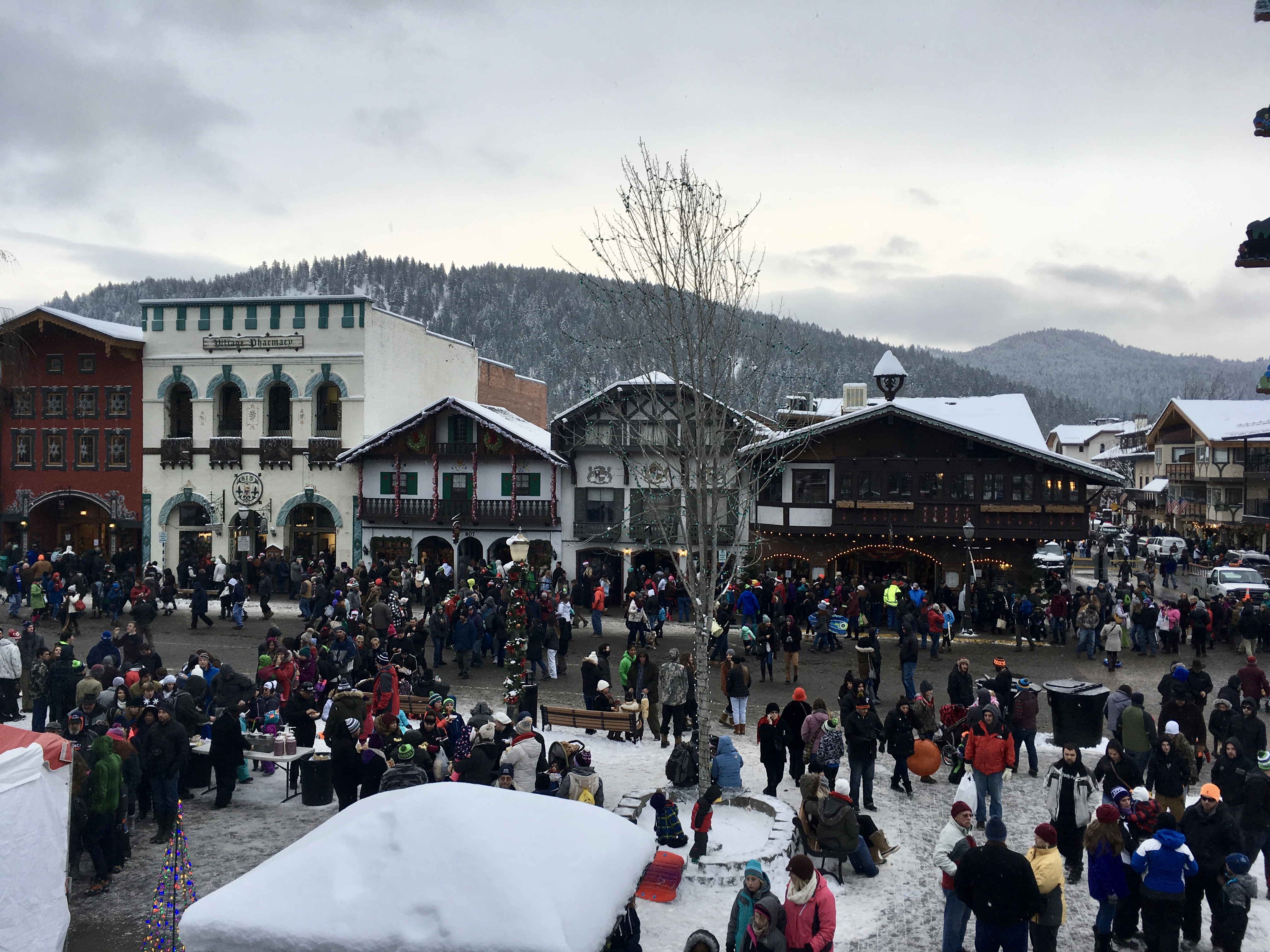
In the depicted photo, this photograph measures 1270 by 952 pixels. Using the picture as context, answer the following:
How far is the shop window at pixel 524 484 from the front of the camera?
111ft

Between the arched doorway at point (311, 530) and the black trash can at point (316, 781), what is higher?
the arched doorway at point (311, 530)

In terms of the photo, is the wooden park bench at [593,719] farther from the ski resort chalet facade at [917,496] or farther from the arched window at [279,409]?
the arched window at [279,409]

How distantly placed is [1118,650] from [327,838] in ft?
66.4

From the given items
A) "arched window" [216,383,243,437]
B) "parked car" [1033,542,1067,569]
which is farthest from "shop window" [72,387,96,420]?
"parked car" [1033,542,1067,569]

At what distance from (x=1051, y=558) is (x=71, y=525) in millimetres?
41478

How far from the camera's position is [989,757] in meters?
11.4

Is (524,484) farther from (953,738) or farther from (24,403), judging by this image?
(953,738)

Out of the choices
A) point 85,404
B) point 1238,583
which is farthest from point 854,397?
point 85,404

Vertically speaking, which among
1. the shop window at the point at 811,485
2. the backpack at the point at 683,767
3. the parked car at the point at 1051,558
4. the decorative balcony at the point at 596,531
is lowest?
the backpack at the point at 683,767

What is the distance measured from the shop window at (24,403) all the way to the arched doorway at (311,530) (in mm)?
11940

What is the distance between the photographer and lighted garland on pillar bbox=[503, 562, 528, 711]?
630 inches

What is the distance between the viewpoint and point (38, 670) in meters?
15.0

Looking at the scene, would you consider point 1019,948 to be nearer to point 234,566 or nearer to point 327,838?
point 327,838

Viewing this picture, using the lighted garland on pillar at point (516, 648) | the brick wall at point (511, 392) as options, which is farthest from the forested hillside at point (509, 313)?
the lighted garland on pillar at point (516, 648)
